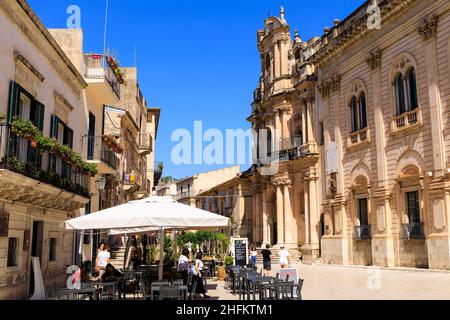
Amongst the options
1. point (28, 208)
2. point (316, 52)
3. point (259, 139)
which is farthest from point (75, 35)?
point (259, 139)

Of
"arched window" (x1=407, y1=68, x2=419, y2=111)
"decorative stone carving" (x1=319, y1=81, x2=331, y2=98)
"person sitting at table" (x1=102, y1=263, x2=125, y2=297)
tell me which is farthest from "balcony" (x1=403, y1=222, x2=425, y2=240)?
"person sitting at table" (x1=102, y1=263, x2=125, y2=297)

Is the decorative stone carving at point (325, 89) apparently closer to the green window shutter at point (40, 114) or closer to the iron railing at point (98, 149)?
the iron railing at point (98, 149)

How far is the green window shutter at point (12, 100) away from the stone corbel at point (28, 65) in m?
0.73

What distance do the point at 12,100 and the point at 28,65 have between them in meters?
1.44

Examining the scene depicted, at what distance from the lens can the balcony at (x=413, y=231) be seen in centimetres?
2089

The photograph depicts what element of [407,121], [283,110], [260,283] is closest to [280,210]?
[283,110]

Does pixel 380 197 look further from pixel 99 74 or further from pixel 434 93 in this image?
pixel 99 74

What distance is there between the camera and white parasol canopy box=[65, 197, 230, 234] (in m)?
10.2

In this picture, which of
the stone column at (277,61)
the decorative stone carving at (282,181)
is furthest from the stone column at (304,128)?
the stone column at (277,61)

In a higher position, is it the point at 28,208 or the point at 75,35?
the point at 75,35

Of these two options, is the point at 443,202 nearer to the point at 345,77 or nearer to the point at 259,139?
the point at 345,77

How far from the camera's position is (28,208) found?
13.2 metres
